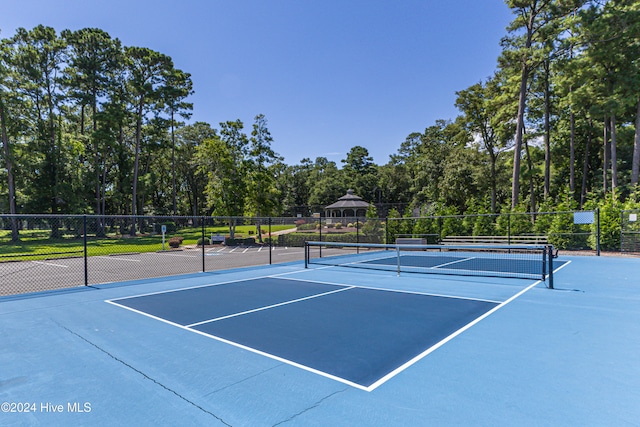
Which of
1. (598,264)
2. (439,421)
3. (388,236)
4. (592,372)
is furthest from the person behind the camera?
(388,236)

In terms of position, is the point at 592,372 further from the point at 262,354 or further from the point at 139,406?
the point at 139,406

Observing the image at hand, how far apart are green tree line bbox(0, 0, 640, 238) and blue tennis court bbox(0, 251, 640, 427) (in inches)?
695

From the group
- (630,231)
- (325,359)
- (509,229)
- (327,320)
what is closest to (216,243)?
(509,229)

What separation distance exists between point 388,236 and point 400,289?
546 inches

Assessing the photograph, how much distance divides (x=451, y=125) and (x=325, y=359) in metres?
33.7

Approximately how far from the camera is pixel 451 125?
110ft

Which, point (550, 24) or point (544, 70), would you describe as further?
point (544, 70)

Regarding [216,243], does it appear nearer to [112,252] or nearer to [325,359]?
[112,252]

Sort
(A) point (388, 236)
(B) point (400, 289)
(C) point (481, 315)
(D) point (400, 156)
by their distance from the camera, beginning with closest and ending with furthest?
(C) point (481, 315) < (B) point (400, 289) < (A) point (388, 236) < (D) point (400, 156)

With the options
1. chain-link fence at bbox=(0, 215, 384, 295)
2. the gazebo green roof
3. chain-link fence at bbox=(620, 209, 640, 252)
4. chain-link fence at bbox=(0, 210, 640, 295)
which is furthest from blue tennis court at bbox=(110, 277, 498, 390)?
the gazebo green roof

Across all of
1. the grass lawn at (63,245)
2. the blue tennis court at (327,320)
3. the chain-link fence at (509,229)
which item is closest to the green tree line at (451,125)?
the chain-link fence at (509,229)

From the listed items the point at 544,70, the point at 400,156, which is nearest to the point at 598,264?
the point at 544,70

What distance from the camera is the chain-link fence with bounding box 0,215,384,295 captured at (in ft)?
36.7

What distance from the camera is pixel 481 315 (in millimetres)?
6023
